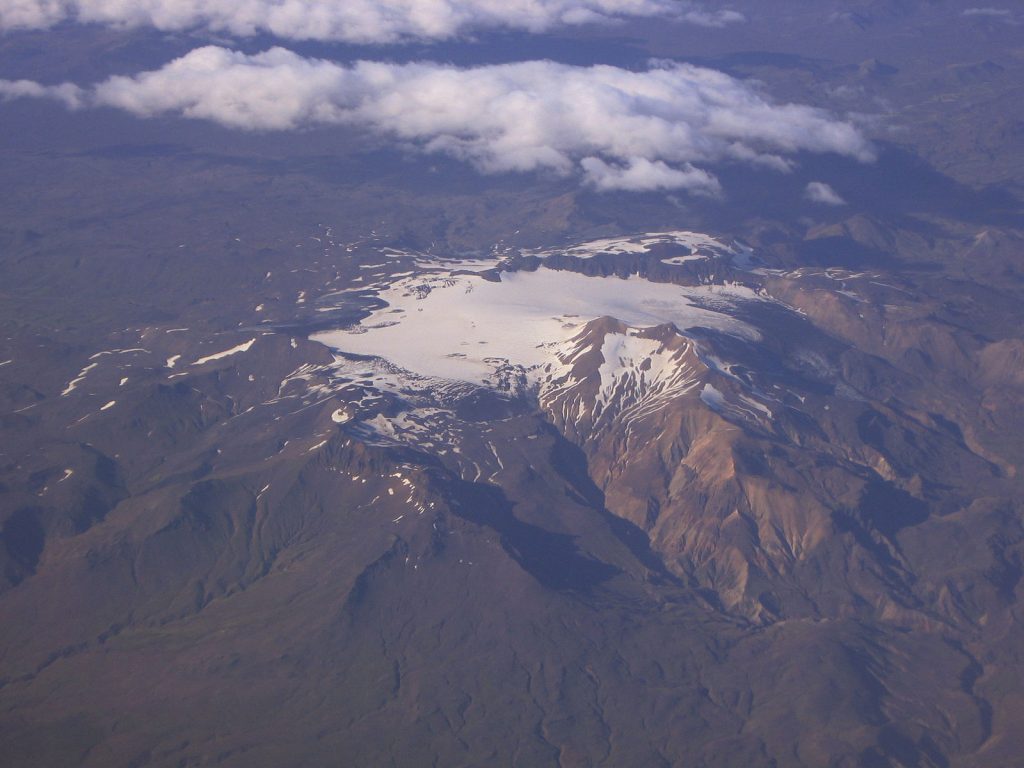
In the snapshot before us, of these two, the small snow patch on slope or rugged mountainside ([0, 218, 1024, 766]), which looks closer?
rugged mountainside ([0, 218, 1024, 766])

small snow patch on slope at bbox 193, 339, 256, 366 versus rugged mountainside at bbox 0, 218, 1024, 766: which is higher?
rugged mountainside at bbox 0, 218, 1024, 766

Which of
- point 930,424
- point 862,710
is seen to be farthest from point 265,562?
point 930,424

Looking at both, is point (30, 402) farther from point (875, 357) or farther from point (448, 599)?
point (875, 357)

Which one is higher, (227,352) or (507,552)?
(507,552)

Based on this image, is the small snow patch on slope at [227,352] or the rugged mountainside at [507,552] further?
the small snow patch on slope at [227,352]

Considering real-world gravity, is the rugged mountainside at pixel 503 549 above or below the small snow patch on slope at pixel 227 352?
above

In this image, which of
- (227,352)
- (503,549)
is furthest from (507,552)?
(227,352)

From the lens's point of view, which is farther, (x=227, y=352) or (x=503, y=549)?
(x=227, y=352)

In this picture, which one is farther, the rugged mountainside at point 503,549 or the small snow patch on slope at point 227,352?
the small snow patch on slope at point 227,352

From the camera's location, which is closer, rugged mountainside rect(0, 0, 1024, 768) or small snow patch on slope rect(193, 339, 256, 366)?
rugged mountainside rect(0, 0, 1024, 768)

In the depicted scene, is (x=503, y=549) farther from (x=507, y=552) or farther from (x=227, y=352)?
(x=227, y=352)

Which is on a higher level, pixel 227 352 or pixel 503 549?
pixel 503 549
